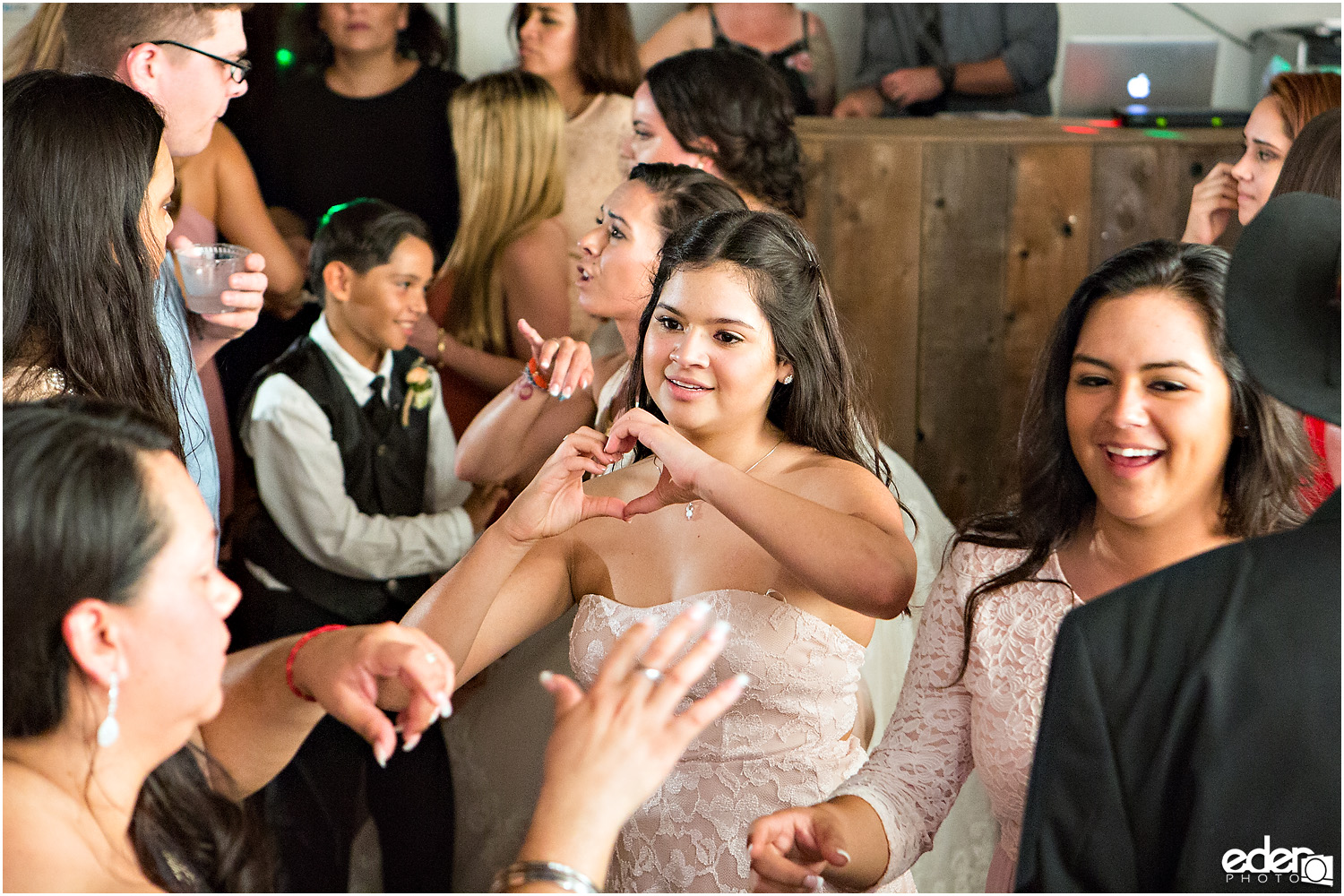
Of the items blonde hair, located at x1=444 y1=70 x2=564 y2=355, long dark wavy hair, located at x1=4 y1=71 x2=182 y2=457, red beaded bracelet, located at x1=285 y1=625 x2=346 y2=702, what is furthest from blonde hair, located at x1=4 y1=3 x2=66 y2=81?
red beaded bracelet, located at x1=285 y1=625 x2=346 y2=702

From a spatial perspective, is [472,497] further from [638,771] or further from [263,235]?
[638,771]

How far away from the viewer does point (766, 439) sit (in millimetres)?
1725

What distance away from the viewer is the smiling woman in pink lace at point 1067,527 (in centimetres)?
133

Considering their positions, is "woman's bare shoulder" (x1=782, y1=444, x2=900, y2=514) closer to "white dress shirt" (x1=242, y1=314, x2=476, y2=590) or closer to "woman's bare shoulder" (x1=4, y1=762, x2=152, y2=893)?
"woman's bare shoulder" (x1=4, y1=762, x2=152, y2=893)

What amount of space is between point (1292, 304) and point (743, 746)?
0.90m

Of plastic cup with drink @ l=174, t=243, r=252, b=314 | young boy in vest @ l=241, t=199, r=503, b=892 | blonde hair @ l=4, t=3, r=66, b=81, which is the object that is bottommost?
young boy in vest @ l=241, t=199, r=503, b=892

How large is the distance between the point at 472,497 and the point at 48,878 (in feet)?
5.82

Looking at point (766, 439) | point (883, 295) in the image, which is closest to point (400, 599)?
point (766, 439)

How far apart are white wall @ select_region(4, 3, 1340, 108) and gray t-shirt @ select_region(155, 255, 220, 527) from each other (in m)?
2.24

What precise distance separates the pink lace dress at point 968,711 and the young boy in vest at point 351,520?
4.30 ft

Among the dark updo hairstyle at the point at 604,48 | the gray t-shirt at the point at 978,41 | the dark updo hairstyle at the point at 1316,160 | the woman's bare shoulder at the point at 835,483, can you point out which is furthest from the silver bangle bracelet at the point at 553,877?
the gray t-shirt at the point at 978,41

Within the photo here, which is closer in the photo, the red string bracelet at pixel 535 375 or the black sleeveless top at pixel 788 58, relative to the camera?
the red string bracelet at pixel 535 375

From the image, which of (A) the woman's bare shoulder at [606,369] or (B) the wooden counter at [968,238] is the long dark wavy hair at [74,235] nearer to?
(A) the woman's bare shoulder at [606,369]

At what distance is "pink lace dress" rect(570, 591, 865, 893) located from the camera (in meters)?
1.58
